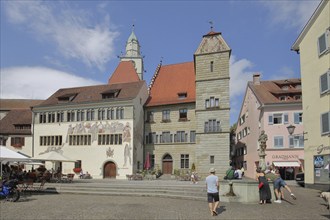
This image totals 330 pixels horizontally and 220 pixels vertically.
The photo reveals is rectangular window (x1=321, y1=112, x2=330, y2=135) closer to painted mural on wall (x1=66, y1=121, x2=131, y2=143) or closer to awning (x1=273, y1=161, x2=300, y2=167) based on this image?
awning (x1=273, y1=161, x2=300, y2=167)

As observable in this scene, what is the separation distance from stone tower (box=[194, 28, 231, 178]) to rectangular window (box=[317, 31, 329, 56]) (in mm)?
17089

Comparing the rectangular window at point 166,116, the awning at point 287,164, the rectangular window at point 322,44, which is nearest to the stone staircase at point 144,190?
the rectangular window at point 322,44

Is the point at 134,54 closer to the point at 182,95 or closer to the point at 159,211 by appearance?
the point at 182,95

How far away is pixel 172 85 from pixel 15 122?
2344 centimetres

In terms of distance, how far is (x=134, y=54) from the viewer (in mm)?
78750

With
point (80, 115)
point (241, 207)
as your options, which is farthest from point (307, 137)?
point (80, 115)

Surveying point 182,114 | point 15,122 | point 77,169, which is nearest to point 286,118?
point 182,114

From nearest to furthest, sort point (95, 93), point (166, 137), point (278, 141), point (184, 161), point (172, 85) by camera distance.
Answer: point (278, 141)
point (184, 161)
point (166, 137)
point (95, 93)
point (172, 85)

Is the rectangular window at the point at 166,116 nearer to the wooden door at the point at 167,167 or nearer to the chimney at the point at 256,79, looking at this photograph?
the wooden door at the point at 167,167

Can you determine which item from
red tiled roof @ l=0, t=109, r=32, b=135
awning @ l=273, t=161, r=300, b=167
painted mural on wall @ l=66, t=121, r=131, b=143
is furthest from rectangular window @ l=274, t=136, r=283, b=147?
red tiled roof @ l=0, t=109, r=32, b=135

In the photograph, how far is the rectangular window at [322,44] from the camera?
23.4 metres

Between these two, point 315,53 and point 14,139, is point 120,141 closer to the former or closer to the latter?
point 14,139

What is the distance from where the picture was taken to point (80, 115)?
1756 inches

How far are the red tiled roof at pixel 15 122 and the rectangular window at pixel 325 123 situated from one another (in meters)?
38.9
